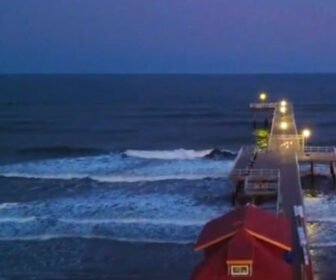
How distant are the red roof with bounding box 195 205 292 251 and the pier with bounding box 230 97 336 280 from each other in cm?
152

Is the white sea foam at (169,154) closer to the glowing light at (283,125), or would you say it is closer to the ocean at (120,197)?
the ocean at (120,197)

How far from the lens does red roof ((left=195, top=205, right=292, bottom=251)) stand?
14906mm

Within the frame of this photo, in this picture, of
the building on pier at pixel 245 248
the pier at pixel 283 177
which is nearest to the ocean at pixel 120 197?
the pier at pixel 283 177

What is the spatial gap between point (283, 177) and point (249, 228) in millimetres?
15124

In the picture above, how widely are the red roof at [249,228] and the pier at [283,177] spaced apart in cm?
152

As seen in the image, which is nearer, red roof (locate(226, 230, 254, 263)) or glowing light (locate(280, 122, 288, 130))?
red roof (locate(226, 230, 254, 263))

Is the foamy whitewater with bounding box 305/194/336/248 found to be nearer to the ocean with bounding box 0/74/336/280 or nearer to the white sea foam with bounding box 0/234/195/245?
the ocean with bounding box 0/74/336/280

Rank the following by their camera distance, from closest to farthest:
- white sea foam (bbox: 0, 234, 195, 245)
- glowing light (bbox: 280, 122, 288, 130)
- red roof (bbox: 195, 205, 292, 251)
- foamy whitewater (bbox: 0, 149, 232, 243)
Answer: red roof (bbox: 195, 205, 292, 251)
white sea foam (bbox: 0, 234, 195, 245)
foamy whitewater (bbox: 0, 149, 232, 243)
glowing light (bbox: 280, 122, 288, 130)

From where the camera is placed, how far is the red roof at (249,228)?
587 inches

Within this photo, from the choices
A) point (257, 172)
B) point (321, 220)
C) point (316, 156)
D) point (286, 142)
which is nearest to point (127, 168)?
point (286, 142)

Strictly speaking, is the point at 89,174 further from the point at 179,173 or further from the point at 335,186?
the point at 335,186

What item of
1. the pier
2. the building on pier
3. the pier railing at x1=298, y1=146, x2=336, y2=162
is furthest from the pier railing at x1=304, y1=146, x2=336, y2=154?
the building on pier

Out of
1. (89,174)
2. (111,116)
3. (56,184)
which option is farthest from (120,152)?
(111,116)

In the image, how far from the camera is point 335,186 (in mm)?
35562
